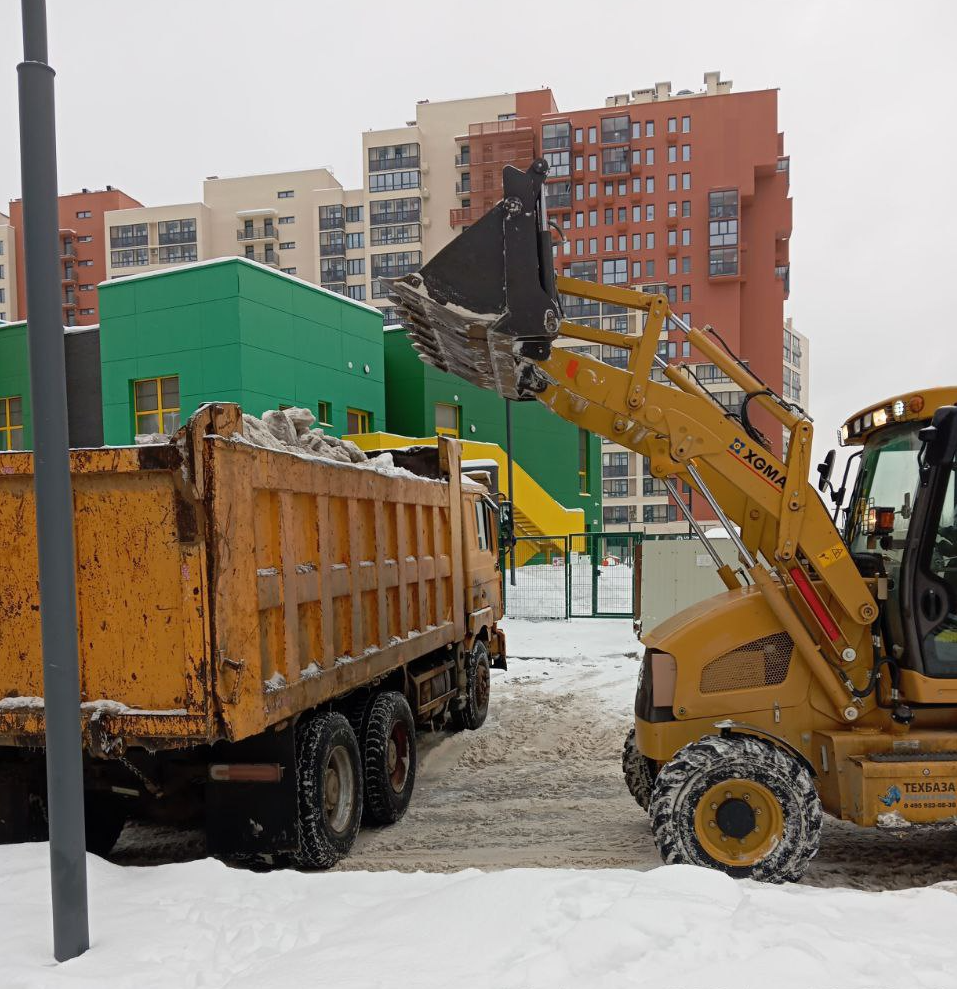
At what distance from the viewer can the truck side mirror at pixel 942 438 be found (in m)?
4.07

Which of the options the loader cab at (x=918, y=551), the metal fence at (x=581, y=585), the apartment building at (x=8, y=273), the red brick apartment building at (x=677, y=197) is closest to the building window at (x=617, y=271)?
the red brick apartment building at (x=677, y=197)

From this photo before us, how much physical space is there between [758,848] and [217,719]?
2930 millimetres

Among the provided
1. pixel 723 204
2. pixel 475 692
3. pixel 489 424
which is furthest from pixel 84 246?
pixel 475 692

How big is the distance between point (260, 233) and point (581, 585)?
71.4 metres

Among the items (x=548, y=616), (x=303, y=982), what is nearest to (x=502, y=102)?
(x=548, y=616)

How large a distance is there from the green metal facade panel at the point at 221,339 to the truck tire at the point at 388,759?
17144 mm

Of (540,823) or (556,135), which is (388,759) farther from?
(556,135)

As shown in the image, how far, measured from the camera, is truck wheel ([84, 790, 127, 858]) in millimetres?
5082

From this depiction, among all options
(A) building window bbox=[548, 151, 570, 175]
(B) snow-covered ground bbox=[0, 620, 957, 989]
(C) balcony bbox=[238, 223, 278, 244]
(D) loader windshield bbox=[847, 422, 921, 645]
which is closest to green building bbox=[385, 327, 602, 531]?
(D) loader windshield bbox=[847, 422, 921, 645]

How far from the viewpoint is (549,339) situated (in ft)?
15.8

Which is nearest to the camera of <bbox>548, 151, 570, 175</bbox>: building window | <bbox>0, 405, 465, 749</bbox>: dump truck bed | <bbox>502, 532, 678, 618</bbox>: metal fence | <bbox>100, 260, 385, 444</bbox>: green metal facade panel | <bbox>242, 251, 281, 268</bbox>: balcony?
<bbox>0, 405, 465, 749</bbox>: dump truck bed

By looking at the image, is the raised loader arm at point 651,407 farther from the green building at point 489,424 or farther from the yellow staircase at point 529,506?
the yellow staircase at point 529,506

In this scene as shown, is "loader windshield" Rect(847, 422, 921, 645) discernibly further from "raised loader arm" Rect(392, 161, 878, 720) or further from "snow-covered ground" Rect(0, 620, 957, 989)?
Answer: "snow-covered ground" Rect(0, 620, 957, 989)

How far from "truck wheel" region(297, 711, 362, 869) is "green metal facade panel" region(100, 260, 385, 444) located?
1803 cm
